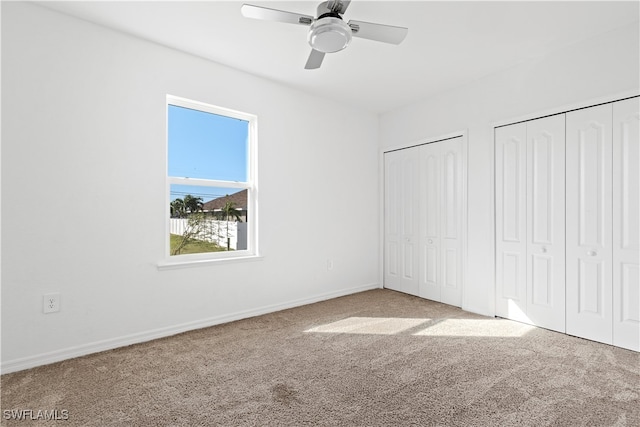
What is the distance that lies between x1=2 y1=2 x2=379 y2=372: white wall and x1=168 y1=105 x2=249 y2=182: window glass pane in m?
0.18

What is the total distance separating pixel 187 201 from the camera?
3.21 meters

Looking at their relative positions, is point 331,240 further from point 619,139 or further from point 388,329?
point 619,139

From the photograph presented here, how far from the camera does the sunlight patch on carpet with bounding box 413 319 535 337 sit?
2992 mm

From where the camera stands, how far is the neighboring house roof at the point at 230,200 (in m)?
3.37

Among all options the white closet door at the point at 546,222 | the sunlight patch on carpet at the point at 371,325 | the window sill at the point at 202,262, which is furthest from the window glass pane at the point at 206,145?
the white closet door at the point at 546,222

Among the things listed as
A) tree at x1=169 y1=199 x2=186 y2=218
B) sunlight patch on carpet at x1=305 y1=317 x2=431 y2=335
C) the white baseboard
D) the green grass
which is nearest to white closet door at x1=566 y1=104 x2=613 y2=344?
sunlight patch on carpet at x1=305 y1=317 x2=431 y2=335

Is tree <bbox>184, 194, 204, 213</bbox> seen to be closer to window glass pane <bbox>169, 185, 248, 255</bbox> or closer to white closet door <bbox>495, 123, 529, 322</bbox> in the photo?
window glass pane <bbox>169, 185, 248, 255</bbox>

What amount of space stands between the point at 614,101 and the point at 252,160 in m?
3.29

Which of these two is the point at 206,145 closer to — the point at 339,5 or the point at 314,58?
the point at 314,58

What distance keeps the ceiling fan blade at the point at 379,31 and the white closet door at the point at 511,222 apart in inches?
72.8

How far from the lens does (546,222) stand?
3076 mm

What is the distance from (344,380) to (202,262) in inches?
68.7

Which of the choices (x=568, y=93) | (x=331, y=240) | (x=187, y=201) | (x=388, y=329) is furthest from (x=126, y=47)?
(x=568, y=93)

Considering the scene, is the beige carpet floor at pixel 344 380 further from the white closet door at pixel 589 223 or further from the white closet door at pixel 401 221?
the white closet door at pixel 401 221
